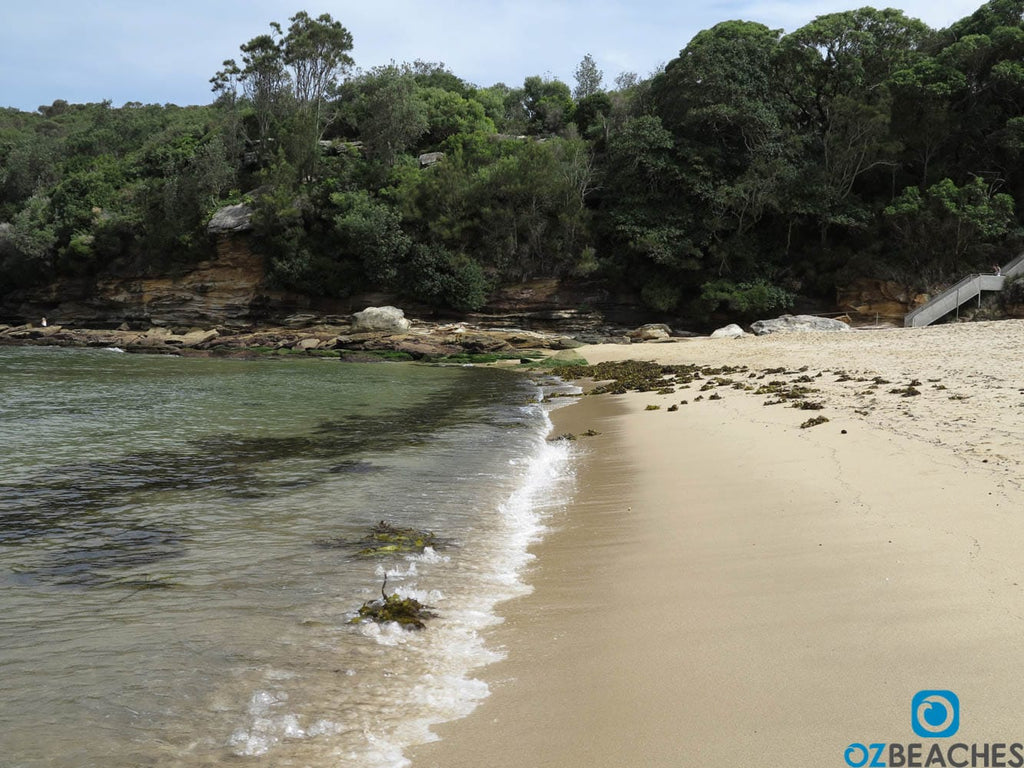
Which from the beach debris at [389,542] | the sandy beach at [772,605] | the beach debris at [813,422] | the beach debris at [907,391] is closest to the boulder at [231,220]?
the beach debris at [907,391]

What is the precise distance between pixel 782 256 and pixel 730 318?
504 cm

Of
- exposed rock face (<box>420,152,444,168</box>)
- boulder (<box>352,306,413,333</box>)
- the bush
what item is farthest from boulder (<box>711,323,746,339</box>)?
exposed rock face (<box>420,152,444,168</box>)

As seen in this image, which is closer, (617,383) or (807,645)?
(807,645)

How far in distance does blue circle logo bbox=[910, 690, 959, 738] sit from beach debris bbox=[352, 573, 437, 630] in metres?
2.42

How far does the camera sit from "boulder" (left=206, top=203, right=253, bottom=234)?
40.4 meters

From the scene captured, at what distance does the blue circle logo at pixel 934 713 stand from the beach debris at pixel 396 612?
95.2 inches

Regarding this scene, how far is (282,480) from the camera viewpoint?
7.56 metres

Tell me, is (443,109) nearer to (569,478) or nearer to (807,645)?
(569,478)

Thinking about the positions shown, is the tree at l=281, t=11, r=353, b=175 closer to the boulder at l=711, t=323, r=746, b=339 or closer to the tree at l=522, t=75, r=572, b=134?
the tree at l=522, t=75, r=572, b=134

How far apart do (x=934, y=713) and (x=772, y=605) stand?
42.5 inches

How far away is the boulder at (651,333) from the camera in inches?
1245

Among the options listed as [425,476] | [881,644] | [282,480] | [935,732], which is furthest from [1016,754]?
[282,480]

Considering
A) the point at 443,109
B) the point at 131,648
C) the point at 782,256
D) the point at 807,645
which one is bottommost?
the point at 131,648

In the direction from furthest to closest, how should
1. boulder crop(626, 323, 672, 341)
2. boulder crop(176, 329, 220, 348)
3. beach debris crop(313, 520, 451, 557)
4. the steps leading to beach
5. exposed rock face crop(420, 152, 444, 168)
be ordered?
1. exposed rock face crop(420, 152, 444, 168)
2. boulder crop(176, 329, 220, 348)
3. boulder crop(626, 323, 672, 341)
4. the steps leading to beach
5. beach debris crop(313, 520, 451, 557)
